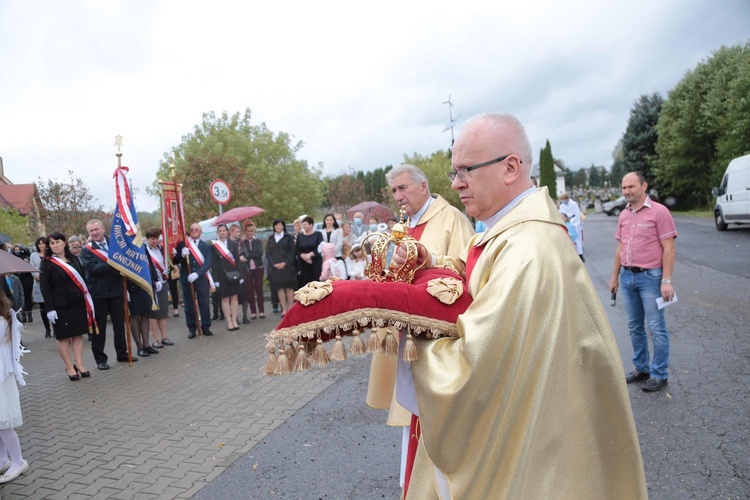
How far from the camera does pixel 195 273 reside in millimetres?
10086

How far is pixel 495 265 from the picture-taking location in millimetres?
1793

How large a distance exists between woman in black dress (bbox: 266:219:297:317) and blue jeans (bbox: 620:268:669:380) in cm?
735

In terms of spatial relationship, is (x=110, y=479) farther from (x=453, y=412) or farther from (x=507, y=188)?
(x=507, y=188)

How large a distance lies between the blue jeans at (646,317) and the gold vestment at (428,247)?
2559mm

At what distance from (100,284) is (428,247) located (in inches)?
261

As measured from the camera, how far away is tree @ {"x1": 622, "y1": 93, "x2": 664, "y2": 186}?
4134 centimetres

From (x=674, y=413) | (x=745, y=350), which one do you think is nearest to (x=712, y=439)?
(x=674, y=413)

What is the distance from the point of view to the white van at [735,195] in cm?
1834

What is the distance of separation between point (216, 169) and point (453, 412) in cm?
1997

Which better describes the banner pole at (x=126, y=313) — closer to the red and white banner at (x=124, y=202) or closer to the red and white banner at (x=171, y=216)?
the red and white banner at (x=124, y=202)

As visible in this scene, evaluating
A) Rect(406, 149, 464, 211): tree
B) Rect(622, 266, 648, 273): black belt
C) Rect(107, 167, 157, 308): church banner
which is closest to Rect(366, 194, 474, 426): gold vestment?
Rect(622, 266, 648, 273): black belt

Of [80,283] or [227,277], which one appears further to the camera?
[227,277]

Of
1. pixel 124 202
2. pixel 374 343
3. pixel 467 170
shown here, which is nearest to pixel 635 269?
pixel 467 170

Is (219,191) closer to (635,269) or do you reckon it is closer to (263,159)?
(635,269)
